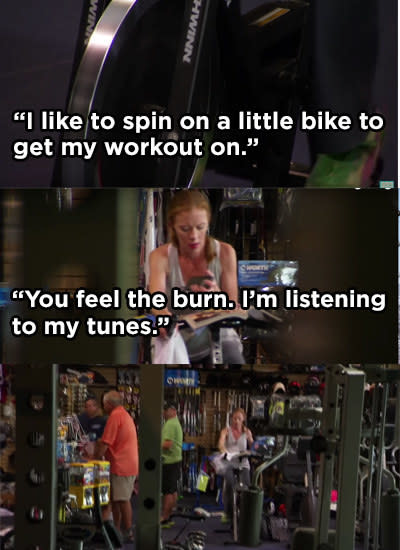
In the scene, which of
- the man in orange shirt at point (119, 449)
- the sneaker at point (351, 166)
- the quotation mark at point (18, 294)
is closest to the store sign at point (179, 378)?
the man in orange shirt at point (119, 449)

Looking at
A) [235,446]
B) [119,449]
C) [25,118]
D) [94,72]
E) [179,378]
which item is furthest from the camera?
[179,378]

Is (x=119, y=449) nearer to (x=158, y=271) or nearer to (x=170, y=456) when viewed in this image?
(x=170, y=456)

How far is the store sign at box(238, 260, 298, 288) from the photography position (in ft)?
8.97

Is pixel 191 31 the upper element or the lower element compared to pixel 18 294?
upper

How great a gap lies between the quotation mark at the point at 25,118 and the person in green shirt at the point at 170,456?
2.01 metres

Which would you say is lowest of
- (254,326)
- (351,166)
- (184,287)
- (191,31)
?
(254,326)

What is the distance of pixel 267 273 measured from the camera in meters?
2.74

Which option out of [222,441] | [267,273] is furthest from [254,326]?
[222,441]

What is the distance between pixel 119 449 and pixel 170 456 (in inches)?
21.1

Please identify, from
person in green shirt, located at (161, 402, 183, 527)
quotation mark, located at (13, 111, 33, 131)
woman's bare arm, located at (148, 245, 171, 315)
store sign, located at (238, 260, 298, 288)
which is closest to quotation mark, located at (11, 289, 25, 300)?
woman's bare arm, located at (148, 245, 171, 315)

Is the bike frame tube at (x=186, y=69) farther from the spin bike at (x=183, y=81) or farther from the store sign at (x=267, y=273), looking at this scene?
the store sign at (x=267, y=273)

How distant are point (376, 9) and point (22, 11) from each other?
6.69 feet

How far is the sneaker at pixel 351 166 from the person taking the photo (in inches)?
178

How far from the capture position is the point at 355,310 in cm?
268
